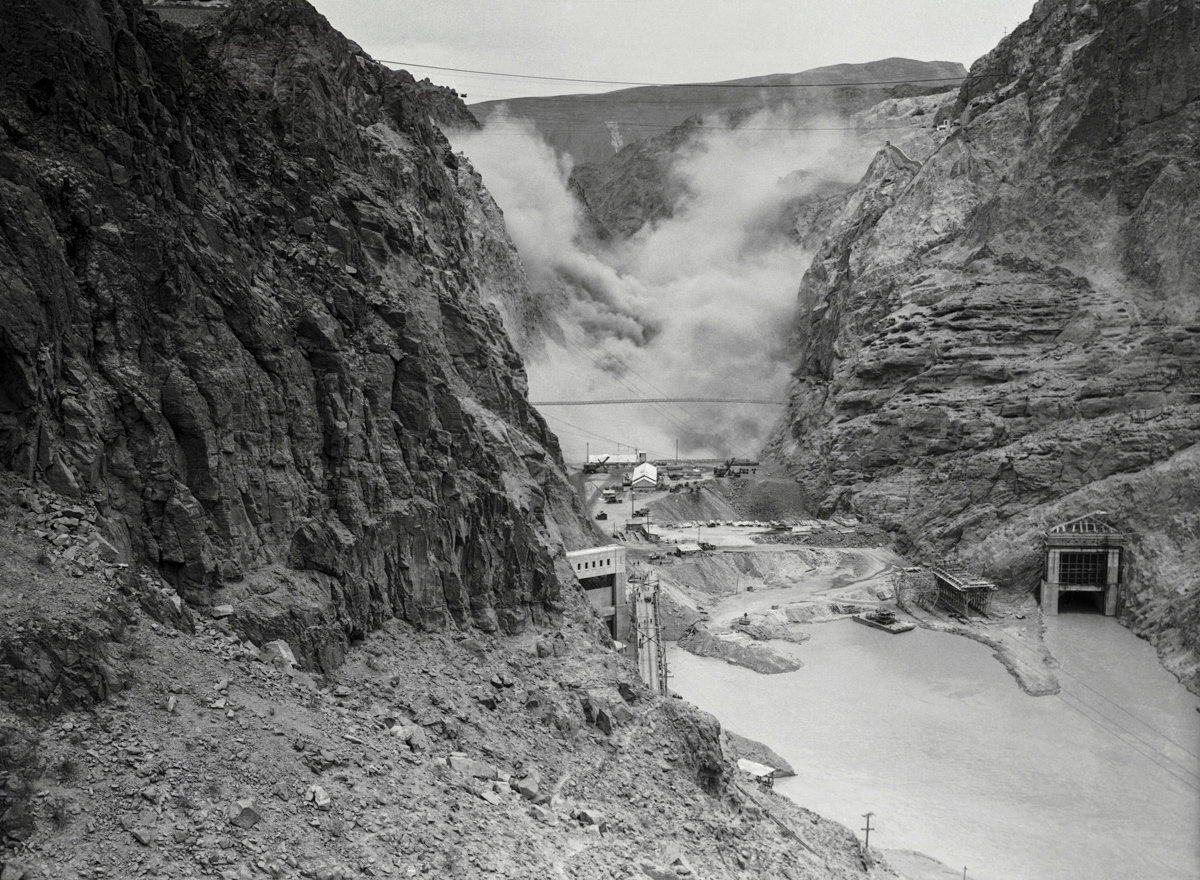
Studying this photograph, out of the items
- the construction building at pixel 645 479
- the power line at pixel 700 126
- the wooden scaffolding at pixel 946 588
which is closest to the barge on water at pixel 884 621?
the wooden scaffolding at pixel 946 588

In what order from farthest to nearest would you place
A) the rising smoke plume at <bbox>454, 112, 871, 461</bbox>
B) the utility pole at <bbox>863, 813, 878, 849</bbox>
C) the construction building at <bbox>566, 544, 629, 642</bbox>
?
the rising smoke plume at <bbox>454, 112, 871, 461</bbox>, the construction building at <bbox>566, 544, 629, 642</bbox>, the utility pole at <bbox>863, 813, 878, 849</bbox>

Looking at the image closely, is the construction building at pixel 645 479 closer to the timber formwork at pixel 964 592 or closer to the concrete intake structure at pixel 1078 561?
the timber formwork at pixel 964 592

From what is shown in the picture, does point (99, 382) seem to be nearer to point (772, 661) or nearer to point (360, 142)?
point (360, 142)

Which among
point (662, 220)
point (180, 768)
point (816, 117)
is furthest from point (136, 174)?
point (816, 117)

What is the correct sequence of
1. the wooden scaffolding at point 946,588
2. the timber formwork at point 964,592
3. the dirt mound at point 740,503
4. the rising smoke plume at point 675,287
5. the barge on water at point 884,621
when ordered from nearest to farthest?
the barge on water at point 884,621 < the timber formwork at point 964,592 < the wooden scaffolding at point 946,588 < the dirt mound at point 740,503 < the rising smoke plume at point 675,287

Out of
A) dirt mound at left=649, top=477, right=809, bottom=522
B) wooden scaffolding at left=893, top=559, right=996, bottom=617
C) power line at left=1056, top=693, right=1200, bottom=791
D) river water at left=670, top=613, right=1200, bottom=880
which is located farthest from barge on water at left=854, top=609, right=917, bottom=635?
dirt mound at left=649, top=477, right=809, bottom=522

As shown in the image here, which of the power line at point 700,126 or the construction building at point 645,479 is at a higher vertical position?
the power line at point 700,126

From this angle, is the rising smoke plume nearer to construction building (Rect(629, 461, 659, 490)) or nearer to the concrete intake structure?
construction building (Rect(629, 461, 659, 490))
